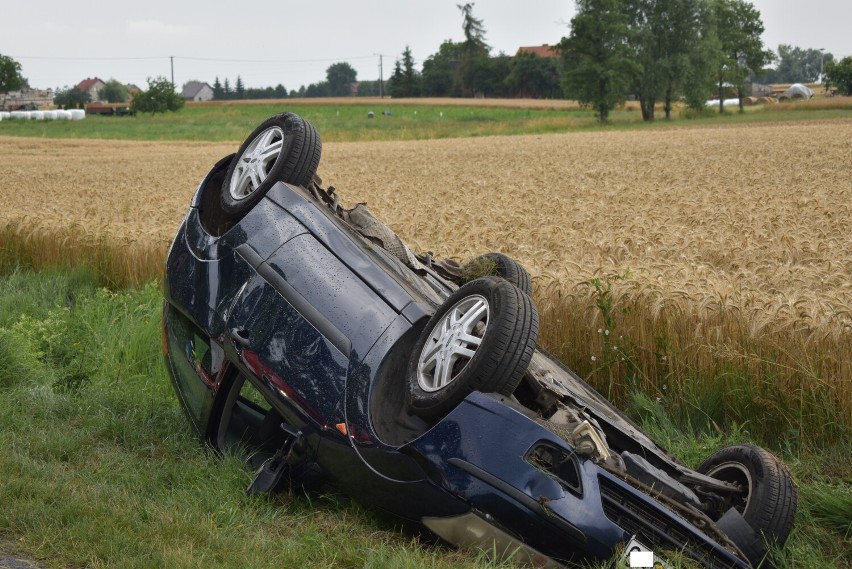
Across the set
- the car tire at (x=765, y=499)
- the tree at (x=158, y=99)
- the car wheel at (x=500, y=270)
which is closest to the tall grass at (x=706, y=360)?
the car wheel at (x=500, y=270)

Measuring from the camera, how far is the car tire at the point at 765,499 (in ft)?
14.4

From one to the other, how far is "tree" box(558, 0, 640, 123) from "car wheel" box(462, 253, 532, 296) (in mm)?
71287

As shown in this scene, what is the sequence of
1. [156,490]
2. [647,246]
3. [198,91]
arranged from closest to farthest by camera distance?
[156,490]
[647,246]
[198,91]

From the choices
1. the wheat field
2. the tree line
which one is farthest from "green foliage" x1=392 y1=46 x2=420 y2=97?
the wheat field

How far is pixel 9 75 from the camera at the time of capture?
117 meters

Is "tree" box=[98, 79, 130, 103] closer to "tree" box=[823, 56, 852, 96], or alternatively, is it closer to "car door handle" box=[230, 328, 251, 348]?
"tree" box=[823, 56, 852, 96]

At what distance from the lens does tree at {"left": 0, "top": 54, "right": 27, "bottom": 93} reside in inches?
4564

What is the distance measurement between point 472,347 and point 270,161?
215cm

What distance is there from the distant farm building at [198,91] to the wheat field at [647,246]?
14764cm

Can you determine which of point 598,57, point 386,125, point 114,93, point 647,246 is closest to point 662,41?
point 598,57

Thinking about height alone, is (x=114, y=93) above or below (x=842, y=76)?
above

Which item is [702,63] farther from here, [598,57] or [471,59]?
[471,59]

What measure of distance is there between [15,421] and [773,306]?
5.03 meters

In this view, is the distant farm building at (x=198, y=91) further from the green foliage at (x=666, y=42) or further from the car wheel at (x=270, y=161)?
the car wheel at (x=270, y=161)
